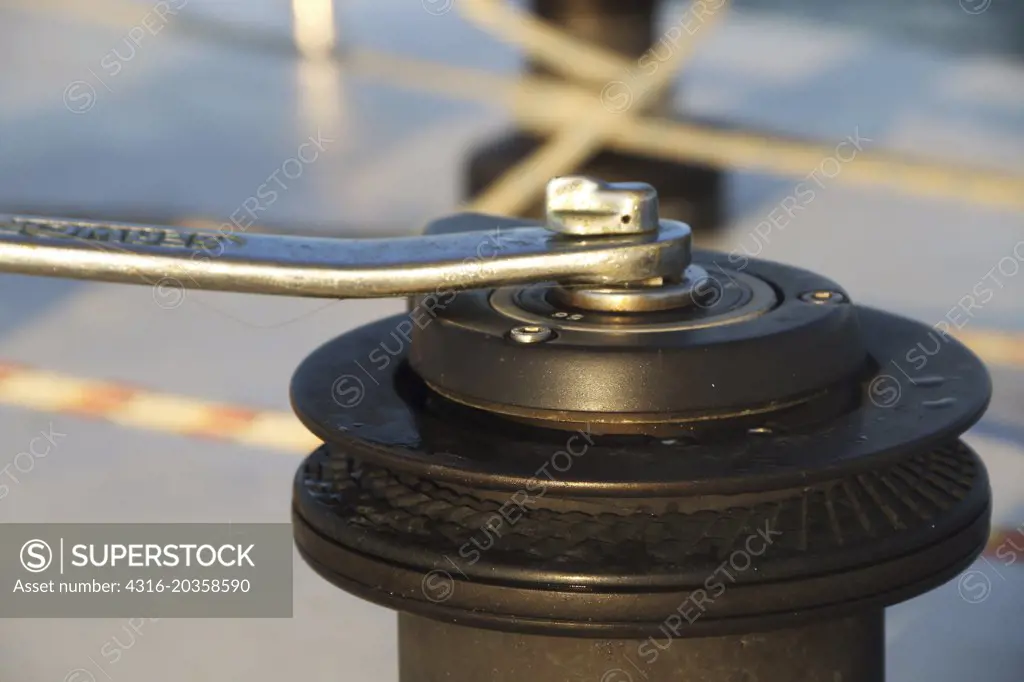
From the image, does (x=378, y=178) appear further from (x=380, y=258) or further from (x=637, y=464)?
(x=637, y=464)

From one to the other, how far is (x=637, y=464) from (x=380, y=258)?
0.33 m

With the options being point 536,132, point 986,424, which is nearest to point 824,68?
point 536,132

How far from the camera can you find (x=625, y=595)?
1.19 metres

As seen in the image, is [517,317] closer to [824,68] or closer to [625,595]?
[625,595]

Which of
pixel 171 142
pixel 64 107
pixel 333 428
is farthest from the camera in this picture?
pixel 64 107

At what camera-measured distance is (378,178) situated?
18.8 feet

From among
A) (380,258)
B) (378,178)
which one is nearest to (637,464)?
(380,258)

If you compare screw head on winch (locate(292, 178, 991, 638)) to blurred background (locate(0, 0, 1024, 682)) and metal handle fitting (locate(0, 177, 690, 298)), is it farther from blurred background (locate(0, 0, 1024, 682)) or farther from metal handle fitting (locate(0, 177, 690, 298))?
blurred background (locate(0, 0, 1024, 682))

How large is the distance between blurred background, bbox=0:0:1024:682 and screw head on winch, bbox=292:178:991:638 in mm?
595

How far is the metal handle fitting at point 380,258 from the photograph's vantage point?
136 centimetres

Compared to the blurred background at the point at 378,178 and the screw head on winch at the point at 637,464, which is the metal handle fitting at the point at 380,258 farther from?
the blurred background at the point at 378,178

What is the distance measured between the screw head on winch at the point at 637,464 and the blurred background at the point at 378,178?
595 millimetres

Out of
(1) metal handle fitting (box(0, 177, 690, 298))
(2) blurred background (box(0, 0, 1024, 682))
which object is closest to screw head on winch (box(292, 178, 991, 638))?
(1) metal handle fitting (box(0, 177, 690, 298))

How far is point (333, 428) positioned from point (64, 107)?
19.4ft
